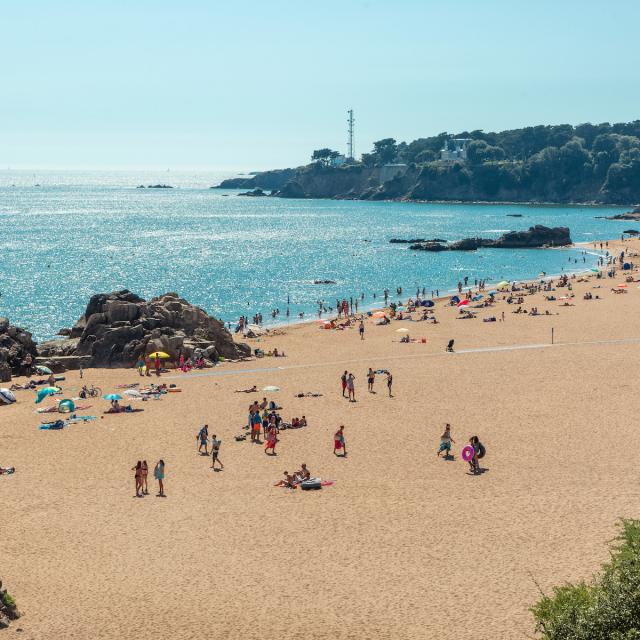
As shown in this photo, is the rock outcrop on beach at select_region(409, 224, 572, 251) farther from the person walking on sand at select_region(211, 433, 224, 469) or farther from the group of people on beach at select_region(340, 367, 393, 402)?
the person walking on sand at select_region(211, 433, 224, 469)

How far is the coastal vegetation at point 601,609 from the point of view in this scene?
460 inches

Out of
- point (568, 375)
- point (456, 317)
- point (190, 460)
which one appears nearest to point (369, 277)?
point (456, 317)

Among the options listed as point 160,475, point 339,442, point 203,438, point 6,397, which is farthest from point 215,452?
point 6,397

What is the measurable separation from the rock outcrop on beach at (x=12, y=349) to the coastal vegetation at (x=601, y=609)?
97.5 feet

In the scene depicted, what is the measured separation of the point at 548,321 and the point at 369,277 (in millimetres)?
37744

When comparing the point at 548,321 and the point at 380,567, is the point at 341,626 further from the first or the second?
the point at 548,321

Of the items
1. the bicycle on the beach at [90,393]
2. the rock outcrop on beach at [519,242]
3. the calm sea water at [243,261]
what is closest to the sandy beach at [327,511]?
the bicycle on the beach at [90,393]

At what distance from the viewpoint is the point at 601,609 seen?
467 inches

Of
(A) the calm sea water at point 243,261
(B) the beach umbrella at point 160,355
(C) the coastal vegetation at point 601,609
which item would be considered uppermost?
(C) the coastal vegetation at point 601,609

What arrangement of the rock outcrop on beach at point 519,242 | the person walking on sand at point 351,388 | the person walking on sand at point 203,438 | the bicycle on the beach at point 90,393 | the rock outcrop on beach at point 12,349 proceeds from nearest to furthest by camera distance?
the person walking on sand at point 203,438, the person walking on sand at point 351,388, the bicycle on the beach at point 90,393, the rock outcrop on beach at point 12,349, the rock outcrop on beach at point 519,242

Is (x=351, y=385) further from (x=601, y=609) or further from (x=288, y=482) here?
(x=601, y=609)

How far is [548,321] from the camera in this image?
52.2 m

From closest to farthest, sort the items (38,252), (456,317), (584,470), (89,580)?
(89,580), (584,470), (456,317), (38,252)

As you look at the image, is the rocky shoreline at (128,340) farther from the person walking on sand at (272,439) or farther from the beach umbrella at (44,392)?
the person walking on sand at (272,439)
